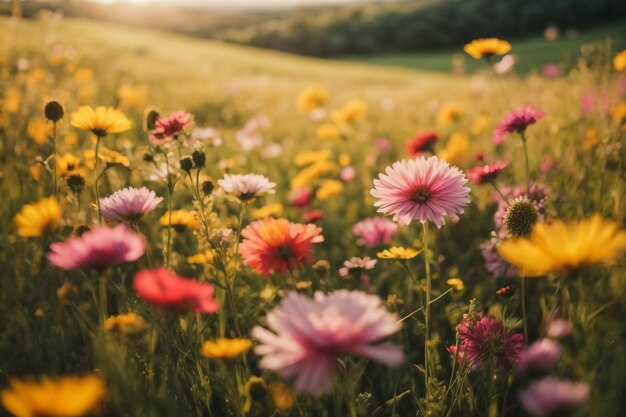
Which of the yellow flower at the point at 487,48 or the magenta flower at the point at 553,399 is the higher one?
the yellow flower at the point at 487,48

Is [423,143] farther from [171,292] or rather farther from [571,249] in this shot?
[171,292]

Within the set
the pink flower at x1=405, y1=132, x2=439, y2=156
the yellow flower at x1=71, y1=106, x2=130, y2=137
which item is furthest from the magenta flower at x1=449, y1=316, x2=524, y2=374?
the pink flower at x1=405, y1=132, x2=439, y2=156

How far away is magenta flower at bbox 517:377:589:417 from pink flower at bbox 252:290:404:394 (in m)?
0.16

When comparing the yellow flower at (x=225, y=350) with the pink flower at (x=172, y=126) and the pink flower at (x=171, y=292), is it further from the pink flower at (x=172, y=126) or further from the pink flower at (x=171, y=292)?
→ the pink flower at (x=172, y=126)

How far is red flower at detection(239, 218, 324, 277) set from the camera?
3.28 ft

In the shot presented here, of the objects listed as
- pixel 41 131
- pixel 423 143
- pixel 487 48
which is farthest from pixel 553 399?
pixel 41 131

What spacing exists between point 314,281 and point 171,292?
89 centimetres

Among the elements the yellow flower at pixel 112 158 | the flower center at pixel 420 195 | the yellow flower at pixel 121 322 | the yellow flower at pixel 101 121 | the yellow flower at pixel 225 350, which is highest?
the yellow flower at pixel 101 121

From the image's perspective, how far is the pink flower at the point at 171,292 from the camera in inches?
23.9

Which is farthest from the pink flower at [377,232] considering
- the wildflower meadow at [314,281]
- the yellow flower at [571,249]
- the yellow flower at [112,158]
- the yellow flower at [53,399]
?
the yellow flower at [53,399]

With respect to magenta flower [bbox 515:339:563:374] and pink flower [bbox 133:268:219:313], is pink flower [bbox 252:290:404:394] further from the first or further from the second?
magenta flower [bbox 515:339:563:374]

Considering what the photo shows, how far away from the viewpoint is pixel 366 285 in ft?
4.74

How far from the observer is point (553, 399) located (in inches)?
21.8

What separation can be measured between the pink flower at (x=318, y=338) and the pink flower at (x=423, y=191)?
387 mm
